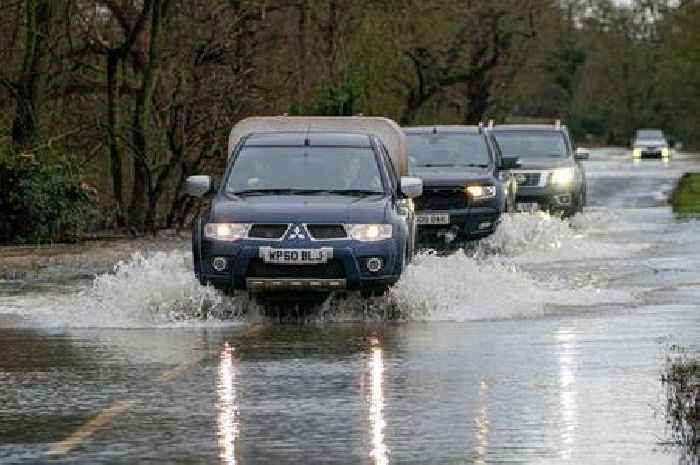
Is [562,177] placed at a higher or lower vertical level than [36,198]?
lower

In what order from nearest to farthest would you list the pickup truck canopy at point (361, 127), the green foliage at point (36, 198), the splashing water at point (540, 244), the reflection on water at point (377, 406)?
the reflection on water at point (377, 406)
the pickup truck canopy at point (361, 127)
the splashing water at point (540, 244)
the green foliage at point (36, 198)

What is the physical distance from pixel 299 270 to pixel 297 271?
25 millimetres

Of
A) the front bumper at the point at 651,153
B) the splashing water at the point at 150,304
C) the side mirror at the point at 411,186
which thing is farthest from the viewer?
the front bumper at the point at 651,153

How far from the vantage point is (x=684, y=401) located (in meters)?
12.2

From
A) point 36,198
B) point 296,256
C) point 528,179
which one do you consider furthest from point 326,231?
point 528,179

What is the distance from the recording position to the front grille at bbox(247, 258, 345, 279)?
1805 centimetres

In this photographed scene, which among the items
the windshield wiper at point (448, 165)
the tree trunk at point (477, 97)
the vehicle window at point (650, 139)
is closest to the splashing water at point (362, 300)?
the windshield wiper at point (448, 165)

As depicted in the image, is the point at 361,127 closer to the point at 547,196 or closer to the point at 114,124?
the point at 114,124

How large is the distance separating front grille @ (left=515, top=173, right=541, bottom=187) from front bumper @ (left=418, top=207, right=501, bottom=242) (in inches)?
274

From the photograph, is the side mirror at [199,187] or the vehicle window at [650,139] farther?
the vehicle window at [650,139]

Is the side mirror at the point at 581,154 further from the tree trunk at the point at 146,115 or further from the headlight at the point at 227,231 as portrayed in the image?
the headlight at the point at 227,231

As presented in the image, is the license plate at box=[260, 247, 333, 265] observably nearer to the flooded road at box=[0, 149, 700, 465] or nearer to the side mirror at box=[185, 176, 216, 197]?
the flooded road at box=[0, 149, 700, 465]

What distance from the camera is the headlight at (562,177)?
1405 inches

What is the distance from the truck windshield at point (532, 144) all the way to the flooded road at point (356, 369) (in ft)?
38.0
